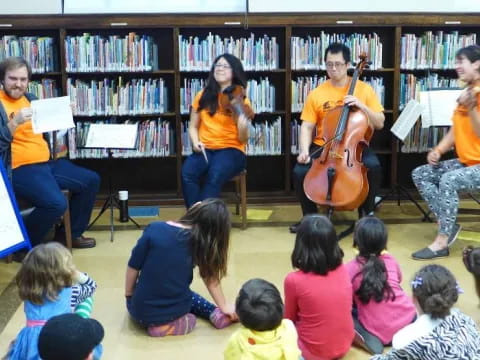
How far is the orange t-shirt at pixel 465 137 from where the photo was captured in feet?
13.4

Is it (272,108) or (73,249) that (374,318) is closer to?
(73,249)

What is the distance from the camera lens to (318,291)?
258cm

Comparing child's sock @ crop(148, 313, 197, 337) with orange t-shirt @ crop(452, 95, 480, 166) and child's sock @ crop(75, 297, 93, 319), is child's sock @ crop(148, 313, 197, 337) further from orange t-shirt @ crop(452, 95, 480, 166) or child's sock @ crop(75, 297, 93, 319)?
orange t-shirt @ crop(452, 95, 480, 166)

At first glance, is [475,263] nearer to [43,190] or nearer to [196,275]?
[196,275]

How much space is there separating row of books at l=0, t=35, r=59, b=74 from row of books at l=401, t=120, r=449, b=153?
9.15 ft

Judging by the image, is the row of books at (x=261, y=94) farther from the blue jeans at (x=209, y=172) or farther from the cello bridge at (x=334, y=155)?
the cello bridge at (x=334, y=155)

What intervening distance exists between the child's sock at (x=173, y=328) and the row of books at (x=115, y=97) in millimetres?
2386

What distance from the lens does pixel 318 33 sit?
525 centimetres

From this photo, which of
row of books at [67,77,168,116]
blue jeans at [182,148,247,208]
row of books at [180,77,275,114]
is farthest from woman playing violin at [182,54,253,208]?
row of books at [67,77,168,116]

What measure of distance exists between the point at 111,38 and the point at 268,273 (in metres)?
2.29

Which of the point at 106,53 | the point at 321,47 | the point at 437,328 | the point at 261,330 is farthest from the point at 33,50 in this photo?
the point at 437,328

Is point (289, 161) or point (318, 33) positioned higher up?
point (318, 33)

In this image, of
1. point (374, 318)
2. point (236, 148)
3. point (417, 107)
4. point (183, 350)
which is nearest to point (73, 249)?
point (236, 148)

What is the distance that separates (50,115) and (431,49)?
114 inches
